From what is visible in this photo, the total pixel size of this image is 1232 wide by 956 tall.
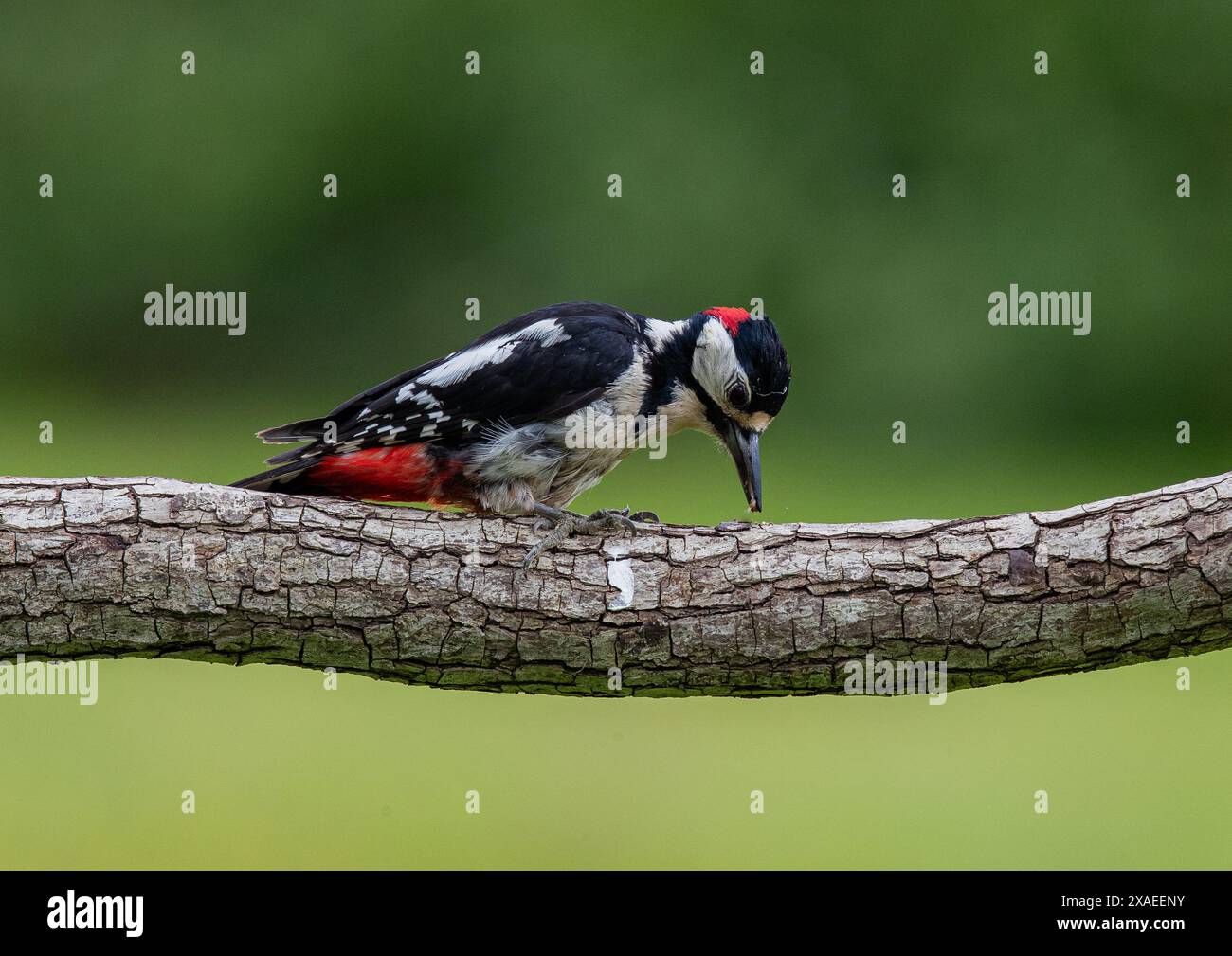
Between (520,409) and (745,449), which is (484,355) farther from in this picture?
(745,449)

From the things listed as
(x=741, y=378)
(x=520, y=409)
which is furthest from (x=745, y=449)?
(x=520, y=409)

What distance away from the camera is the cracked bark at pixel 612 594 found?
10.4ft

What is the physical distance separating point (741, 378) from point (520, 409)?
611mm

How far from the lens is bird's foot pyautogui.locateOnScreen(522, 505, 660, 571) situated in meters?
3.36

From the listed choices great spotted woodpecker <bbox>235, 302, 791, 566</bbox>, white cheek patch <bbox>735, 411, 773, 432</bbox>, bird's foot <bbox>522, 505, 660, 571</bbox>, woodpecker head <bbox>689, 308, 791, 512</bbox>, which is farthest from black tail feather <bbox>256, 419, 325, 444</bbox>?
white cheek patch <bbox>735, 411, 773, 432</bbox>

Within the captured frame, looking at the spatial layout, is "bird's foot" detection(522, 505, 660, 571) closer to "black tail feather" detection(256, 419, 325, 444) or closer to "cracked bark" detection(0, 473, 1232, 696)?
"cracked bark" detection(0, 473, 1232, 696)

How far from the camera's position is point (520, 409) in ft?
12.2

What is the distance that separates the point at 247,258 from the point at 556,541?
301 inches

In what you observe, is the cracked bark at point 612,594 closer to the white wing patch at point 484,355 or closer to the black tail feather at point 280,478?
the black tail feather at point 280,478

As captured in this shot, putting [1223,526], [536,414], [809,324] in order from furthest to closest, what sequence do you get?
[809,324] < [536,414] < [1223,526]

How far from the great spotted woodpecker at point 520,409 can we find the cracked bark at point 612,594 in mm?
370

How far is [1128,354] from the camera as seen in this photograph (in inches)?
381

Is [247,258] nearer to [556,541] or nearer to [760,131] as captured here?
[760,131]

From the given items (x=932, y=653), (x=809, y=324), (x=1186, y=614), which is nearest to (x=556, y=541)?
(x=932, y=653)
